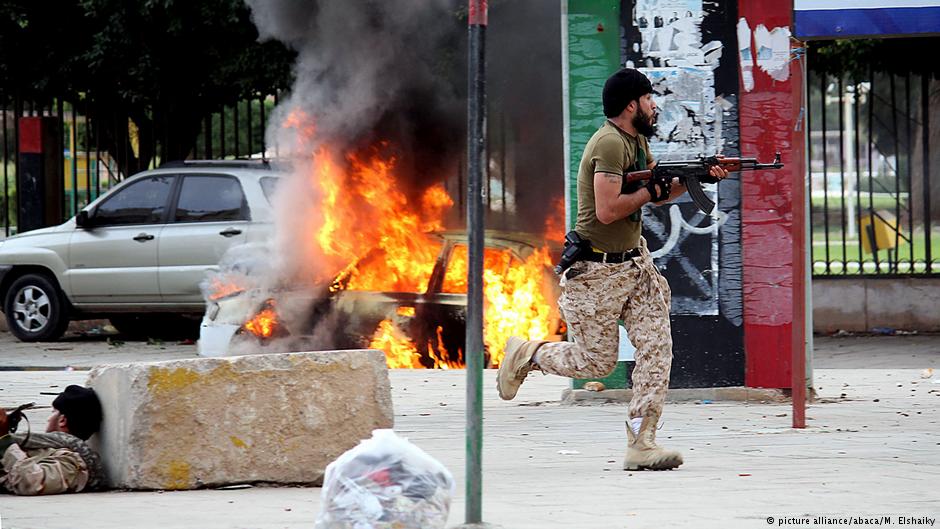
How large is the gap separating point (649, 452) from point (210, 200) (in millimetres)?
8725

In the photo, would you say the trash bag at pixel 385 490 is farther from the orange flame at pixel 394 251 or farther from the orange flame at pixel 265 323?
the orange flame at pixel 265 323

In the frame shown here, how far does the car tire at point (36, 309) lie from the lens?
1507cm

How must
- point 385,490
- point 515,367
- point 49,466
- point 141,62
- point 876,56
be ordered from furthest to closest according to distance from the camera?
point 141,62, point 876,56, point 515,367, point 49,466, point 385,490

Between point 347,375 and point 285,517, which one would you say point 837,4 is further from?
point 285,517

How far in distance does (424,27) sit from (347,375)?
359 inches

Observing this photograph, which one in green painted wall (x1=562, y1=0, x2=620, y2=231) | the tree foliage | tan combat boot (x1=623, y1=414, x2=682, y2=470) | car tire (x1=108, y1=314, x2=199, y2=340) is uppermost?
the tree foliage

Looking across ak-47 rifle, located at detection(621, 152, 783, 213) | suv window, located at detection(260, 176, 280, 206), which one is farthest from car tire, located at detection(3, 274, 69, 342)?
ak-47 rifle, located at detection(621, 152, 783, 213)

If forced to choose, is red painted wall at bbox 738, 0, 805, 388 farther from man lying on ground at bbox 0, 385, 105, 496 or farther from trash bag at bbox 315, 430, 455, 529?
trash bag at bbox 315, 430, 455, 529

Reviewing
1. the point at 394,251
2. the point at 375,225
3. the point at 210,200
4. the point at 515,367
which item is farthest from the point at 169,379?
the point at 210,200

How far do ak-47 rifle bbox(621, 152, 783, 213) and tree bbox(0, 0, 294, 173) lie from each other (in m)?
8.83

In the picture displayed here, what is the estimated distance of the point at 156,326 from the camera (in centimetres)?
1634

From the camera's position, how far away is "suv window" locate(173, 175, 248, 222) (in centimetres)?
1428

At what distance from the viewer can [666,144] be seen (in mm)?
9148

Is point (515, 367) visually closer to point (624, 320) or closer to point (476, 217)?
point (624, 320)
